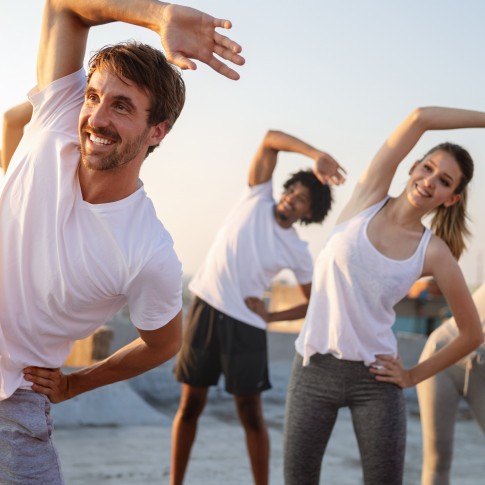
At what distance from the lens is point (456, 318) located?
11.2 feet

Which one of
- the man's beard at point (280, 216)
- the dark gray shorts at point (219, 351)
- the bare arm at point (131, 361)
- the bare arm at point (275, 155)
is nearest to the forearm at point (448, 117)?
the bare arm at point (275, 155)

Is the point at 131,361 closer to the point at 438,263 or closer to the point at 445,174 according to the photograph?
the point at 438,263

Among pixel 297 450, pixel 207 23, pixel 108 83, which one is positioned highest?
pixel 207 23

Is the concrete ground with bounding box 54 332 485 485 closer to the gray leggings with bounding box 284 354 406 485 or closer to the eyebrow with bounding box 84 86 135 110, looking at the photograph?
the gray leggings with bounding box 284 354 406 485

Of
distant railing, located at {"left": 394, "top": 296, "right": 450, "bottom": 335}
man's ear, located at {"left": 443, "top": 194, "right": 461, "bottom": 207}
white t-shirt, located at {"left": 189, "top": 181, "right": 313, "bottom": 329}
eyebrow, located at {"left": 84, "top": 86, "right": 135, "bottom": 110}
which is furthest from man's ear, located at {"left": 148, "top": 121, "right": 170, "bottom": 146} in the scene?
distant railing, located at {"left": 394, "top": 296, "right": 450, "bottom": 335}

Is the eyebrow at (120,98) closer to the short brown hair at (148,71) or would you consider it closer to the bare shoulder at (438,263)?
the short brown hair at (148,71)

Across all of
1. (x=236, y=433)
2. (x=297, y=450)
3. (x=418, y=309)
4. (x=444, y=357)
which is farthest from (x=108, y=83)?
(x=418, y=309)

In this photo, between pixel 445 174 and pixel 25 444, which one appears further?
pixel 445 174

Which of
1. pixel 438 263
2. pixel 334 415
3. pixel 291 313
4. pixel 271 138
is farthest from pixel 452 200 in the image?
pixel 291 313

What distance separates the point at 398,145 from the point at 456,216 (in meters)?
0.48

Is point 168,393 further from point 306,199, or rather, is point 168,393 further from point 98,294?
point 98,294

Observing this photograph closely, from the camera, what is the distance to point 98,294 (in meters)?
2.28

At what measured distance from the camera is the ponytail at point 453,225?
11.7 feet

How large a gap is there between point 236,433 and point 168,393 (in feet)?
7.03
